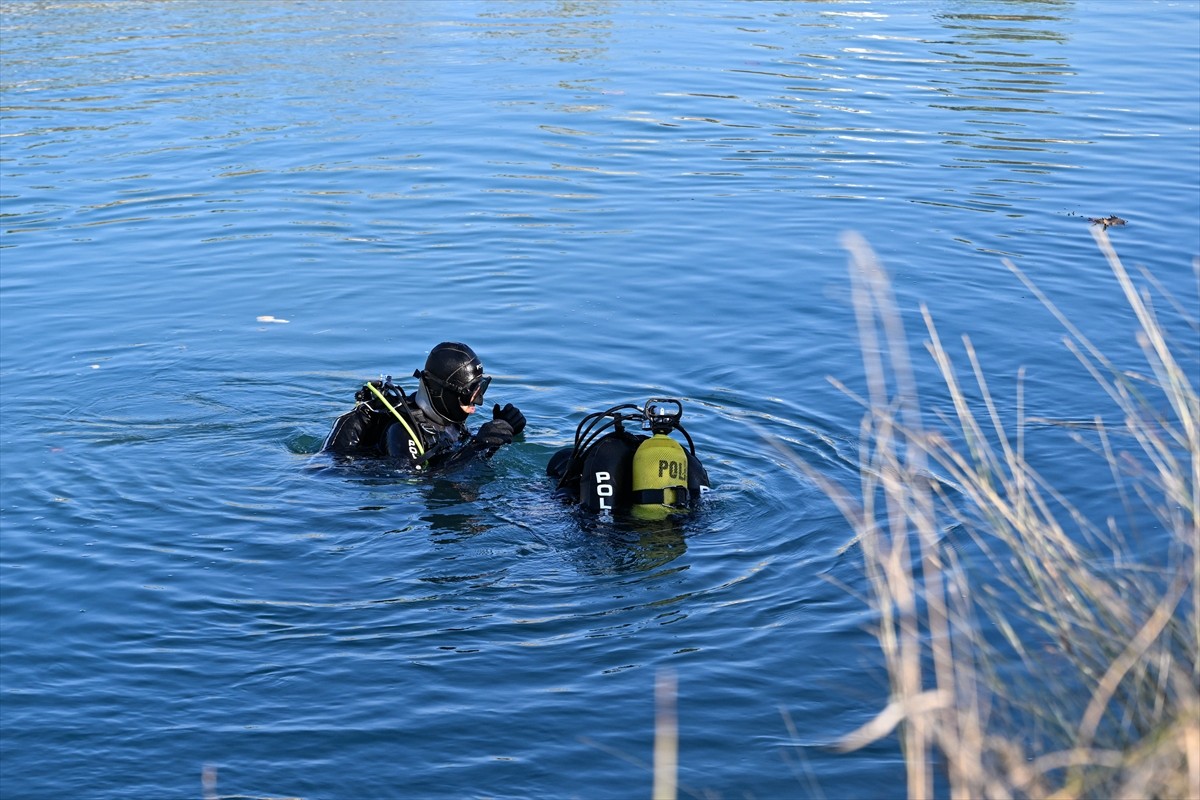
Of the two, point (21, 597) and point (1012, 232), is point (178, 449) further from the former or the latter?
point (1012, 232)

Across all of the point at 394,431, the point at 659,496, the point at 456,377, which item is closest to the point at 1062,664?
the point at 659,496

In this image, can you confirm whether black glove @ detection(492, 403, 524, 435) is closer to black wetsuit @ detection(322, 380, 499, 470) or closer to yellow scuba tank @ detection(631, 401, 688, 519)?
black wetsuit @ detection(322, 380, 499, 470)

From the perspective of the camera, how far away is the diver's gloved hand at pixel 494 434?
8.01 metres

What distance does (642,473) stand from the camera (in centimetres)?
731

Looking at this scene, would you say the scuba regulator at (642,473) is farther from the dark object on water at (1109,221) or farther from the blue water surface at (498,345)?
the dark object on water at (1109,221)

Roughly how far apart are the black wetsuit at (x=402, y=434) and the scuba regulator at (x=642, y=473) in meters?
0.83

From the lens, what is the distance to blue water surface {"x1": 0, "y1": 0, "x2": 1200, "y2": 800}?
234 inches

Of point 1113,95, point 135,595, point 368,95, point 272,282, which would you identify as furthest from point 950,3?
point 135,595

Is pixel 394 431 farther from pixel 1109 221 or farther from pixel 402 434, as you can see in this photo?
pixel 1109 221

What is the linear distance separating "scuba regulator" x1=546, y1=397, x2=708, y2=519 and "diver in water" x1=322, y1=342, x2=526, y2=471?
2.19 feet

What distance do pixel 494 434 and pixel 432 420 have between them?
63 centimetres

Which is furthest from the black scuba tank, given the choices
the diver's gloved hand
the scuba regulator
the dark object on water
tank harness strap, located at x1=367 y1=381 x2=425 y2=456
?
the dark object on water

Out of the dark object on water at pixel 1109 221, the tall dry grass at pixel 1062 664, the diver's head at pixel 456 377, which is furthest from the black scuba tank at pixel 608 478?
the dark object on water at pixel 1109 221

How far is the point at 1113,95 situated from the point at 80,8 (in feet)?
57.8
